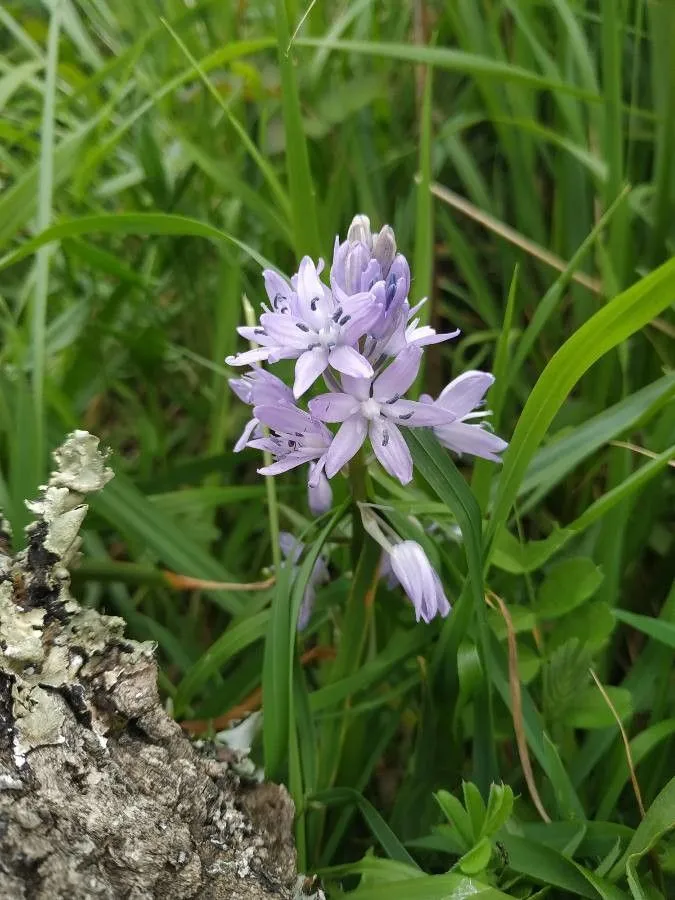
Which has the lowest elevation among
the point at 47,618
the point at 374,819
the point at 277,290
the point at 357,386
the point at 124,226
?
the point at 374,819

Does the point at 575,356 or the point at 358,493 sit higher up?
the point at 575,356

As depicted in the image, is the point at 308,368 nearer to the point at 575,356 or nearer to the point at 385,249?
the point at 385,249

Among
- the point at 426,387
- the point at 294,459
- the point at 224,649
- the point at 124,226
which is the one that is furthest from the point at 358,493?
the point at 426,387

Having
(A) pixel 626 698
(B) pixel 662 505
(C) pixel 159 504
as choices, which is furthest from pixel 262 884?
(B) pixel 662 505

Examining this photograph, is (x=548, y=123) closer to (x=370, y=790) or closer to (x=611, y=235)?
(x=611, y=235)

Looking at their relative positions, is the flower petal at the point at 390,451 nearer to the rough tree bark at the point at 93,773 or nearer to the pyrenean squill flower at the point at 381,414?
the pyrenean squill flower at the point at 381,414

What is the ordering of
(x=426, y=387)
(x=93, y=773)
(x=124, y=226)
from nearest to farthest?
(x=93, y=773), (x=124, y=226), (x=426, y=387)

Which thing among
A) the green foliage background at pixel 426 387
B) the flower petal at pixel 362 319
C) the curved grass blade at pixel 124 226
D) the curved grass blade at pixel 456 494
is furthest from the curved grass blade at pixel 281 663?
the curved grass blade at pixel 124 226

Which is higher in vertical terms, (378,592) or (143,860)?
(378,592)
